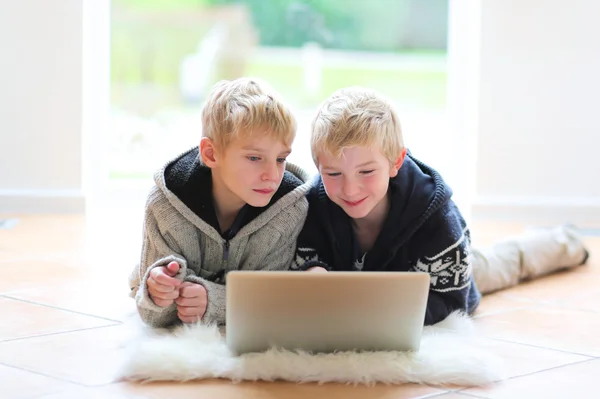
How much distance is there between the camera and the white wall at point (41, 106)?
354 cm

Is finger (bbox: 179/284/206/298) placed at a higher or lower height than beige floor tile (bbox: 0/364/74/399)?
higher

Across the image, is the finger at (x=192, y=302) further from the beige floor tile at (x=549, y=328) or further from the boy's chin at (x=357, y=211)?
the beige floor tile at (x=549, y=328)

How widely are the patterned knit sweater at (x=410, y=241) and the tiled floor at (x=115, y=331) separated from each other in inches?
5.2

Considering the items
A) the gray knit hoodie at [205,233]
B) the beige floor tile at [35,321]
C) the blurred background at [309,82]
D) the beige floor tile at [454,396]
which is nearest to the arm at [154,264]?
the gray knit hoodie at [205,233]

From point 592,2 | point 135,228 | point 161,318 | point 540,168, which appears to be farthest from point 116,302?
point 592,2

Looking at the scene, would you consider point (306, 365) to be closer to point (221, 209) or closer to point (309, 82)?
point (221, 209)

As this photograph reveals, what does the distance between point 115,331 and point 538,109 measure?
253cm

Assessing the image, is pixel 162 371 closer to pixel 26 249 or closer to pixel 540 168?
pixel 26 249

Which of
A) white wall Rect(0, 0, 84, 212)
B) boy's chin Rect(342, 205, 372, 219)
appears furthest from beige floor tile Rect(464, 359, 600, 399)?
white wall Rect(0, 0, 84, 212)

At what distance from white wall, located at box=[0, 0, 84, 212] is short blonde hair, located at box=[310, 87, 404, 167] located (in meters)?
2.16

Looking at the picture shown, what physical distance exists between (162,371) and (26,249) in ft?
4.81

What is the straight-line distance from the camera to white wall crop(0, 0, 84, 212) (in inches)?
139

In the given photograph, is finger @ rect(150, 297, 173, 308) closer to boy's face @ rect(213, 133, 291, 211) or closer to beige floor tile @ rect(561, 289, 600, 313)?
boy's face @ rect(213, 133, 291, 211)

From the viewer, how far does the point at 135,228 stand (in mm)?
3236
